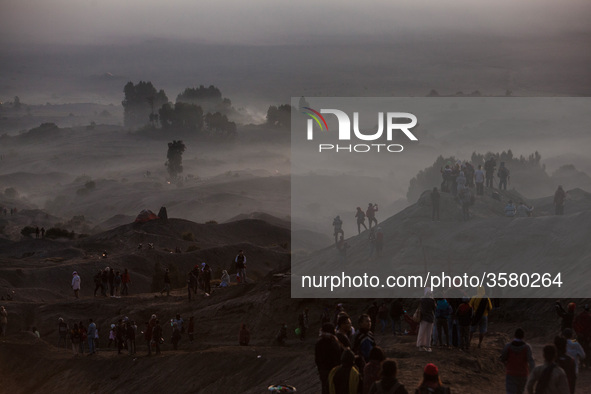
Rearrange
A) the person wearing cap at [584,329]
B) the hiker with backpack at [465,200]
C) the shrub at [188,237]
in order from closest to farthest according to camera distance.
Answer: the person wearing cap at [584,329], the hiker with backpack at [465,200], the shrub at [188,237]

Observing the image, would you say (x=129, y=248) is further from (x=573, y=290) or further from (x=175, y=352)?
(x=573, y=290)

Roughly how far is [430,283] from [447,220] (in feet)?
13.9

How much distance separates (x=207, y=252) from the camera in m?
73.5

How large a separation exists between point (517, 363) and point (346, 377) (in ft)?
11.6

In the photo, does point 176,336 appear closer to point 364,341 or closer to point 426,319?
point 426,319

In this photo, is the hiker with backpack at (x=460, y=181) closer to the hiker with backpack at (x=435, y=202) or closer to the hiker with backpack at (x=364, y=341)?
the hiker with backpack at (x=435, y=202)

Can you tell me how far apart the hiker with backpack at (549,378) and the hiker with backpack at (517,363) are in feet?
4.69

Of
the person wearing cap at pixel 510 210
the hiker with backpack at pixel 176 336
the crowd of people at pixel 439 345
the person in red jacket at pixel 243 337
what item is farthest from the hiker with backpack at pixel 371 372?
the person wearing cap at pixel 510 210

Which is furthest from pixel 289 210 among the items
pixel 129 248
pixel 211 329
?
pixel 211 329

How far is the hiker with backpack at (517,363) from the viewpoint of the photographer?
1403 centimetres

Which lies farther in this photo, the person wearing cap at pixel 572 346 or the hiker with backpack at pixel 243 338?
the hiker with backpack at pixel 243 338

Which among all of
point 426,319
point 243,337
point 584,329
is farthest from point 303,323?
point 584,329

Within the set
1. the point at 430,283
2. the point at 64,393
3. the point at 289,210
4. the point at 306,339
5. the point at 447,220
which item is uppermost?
the point at 289,210

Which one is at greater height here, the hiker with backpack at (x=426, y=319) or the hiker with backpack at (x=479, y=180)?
the hiker with backpack at (x=479, y=180)
